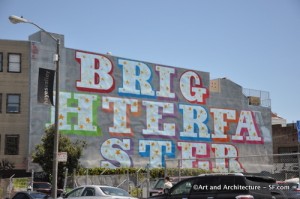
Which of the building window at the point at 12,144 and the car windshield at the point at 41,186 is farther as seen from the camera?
the building window at the point at 12,144

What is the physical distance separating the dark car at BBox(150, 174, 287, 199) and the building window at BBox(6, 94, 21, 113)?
25.0 meters

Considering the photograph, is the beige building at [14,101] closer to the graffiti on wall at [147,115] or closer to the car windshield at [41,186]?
the graffiti on wall at [147,115]

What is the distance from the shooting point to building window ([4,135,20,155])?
37.0 metres

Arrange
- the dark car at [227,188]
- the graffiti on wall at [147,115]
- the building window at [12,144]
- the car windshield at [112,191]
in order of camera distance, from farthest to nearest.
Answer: the graffiti on wall at [147,115], the building window at [12,144], the car windshield at [112,191], the dark car at [227,188]

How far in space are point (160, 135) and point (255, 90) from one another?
16.1 metres

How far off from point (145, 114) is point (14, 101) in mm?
12801

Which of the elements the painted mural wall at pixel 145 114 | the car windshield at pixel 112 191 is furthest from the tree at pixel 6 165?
the car windshield at pixel 112 191

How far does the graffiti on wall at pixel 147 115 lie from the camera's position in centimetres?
4084

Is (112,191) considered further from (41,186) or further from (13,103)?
(13,103)

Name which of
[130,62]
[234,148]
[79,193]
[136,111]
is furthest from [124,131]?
[79,193]

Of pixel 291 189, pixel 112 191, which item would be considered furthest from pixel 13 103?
pixel 291 189

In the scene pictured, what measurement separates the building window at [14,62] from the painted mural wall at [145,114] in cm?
123

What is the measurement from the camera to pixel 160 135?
149 ft

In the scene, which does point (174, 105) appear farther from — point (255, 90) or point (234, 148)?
point (255, 90)
